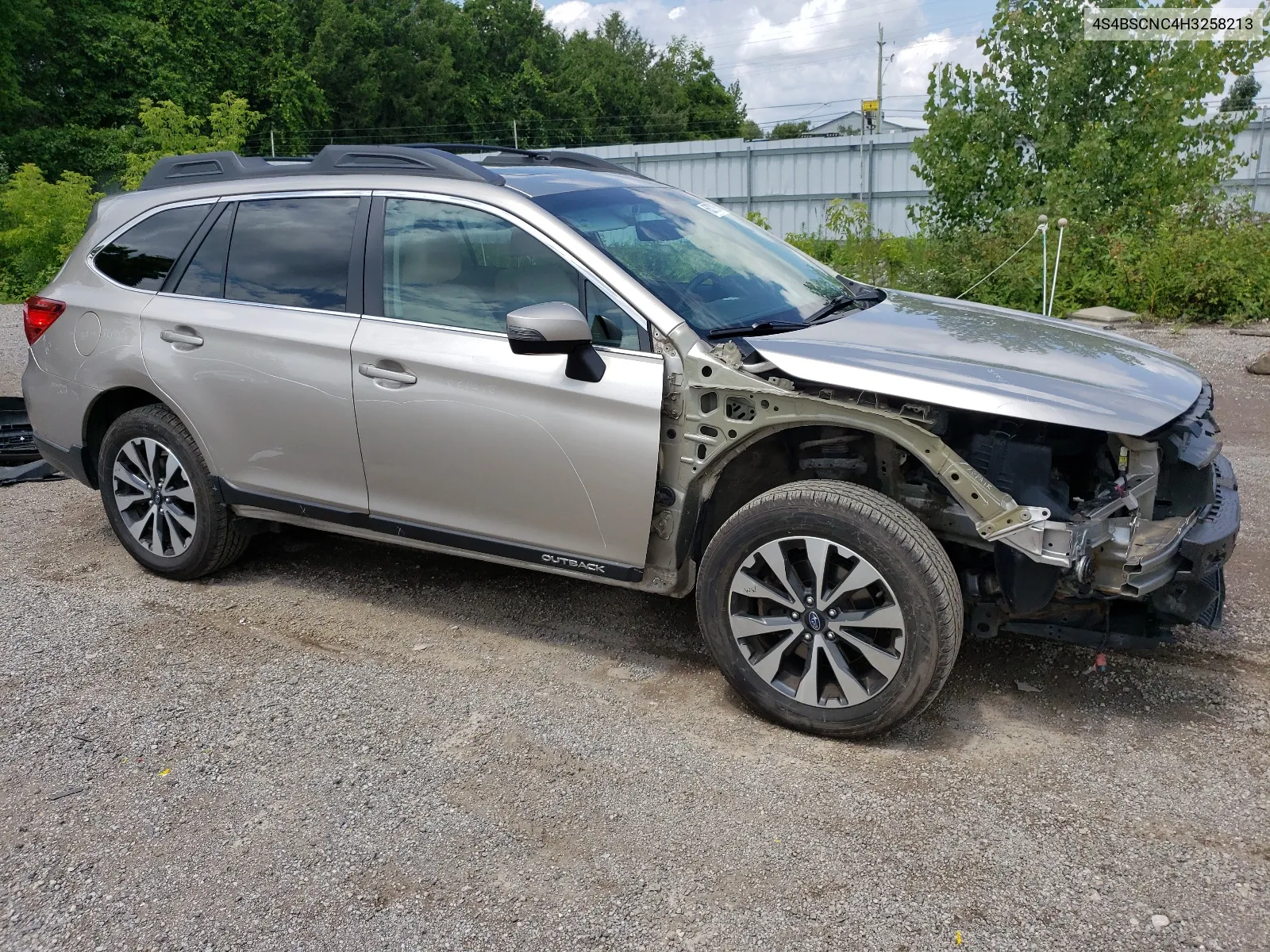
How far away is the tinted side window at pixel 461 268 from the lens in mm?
4047

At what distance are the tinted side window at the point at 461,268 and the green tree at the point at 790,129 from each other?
90.2 metres

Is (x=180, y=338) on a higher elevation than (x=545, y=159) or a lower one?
lower

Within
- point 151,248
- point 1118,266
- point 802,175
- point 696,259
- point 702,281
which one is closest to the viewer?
point 702,281

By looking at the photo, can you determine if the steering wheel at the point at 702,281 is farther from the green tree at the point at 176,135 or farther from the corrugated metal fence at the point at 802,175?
the corrugated metal fence at the point at 802,175

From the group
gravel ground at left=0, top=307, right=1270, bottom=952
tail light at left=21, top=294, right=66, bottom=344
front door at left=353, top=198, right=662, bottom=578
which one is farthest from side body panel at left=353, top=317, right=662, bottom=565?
tail light at left=21, top=294, right=66, bottom=344

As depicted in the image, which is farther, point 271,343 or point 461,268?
point 271,343

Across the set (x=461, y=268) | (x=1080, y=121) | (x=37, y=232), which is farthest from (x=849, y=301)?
(x=37, y=232)

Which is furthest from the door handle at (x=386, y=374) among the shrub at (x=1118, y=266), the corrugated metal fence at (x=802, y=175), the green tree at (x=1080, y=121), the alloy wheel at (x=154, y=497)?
the corrugated metal fence at (x=802, y=175)

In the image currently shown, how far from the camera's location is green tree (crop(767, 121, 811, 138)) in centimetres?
9119

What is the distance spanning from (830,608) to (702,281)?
1409mm

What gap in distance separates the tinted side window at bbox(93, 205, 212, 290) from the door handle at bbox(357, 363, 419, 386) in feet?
4.35

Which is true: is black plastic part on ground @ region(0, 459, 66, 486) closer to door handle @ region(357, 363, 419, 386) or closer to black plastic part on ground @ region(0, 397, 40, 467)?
black plastic part on ground @ region(0, 397, 40, 467)

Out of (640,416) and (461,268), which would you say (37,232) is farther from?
(640,416)

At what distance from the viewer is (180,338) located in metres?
4.82
